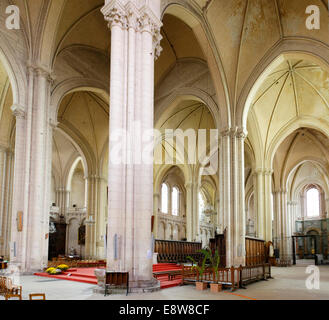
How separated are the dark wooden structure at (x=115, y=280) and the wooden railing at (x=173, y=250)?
33.6 ft

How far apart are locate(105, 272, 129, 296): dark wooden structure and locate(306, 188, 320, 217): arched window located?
1386 inches

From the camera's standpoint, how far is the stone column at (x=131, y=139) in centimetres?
942

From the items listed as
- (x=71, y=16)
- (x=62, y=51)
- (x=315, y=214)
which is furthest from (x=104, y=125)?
(x=315, y=214)

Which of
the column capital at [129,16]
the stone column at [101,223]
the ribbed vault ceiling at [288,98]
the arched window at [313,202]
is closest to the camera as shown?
the column capital at [129,16]


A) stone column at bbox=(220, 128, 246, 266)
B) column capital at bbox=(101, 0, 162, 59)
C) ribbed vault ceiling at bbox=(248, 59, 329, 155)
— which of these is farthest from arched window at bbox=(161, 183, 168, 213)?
column capital at bbox=(101, 0, 162, 59)

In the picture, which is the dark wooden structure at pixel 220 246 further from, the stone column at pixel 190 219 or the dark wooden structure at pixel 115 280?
the stone column at pixel 190 219

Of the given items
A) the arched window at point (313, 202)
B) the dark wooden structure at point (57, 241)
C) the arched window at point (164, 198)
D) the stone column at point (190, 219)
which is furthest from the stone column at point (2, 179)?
the arched window at point (313, 202)

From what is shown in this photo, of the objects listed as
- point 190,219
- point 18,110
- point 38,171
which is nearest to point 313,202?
point 190,219

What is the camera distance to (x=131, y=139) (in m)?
9.87

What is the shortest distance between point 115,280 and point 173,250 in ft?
38.9

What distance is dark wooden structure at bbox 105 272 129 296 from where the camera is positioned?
8.76 meters

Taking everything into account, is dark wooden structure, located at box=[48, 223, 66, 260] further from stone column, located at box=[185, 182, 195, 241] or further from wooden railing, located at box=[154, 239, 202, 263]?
wooden railing, located at box=[154, 239, 202, 263]

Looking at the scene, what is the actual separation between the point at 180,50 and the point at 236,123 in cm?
554
